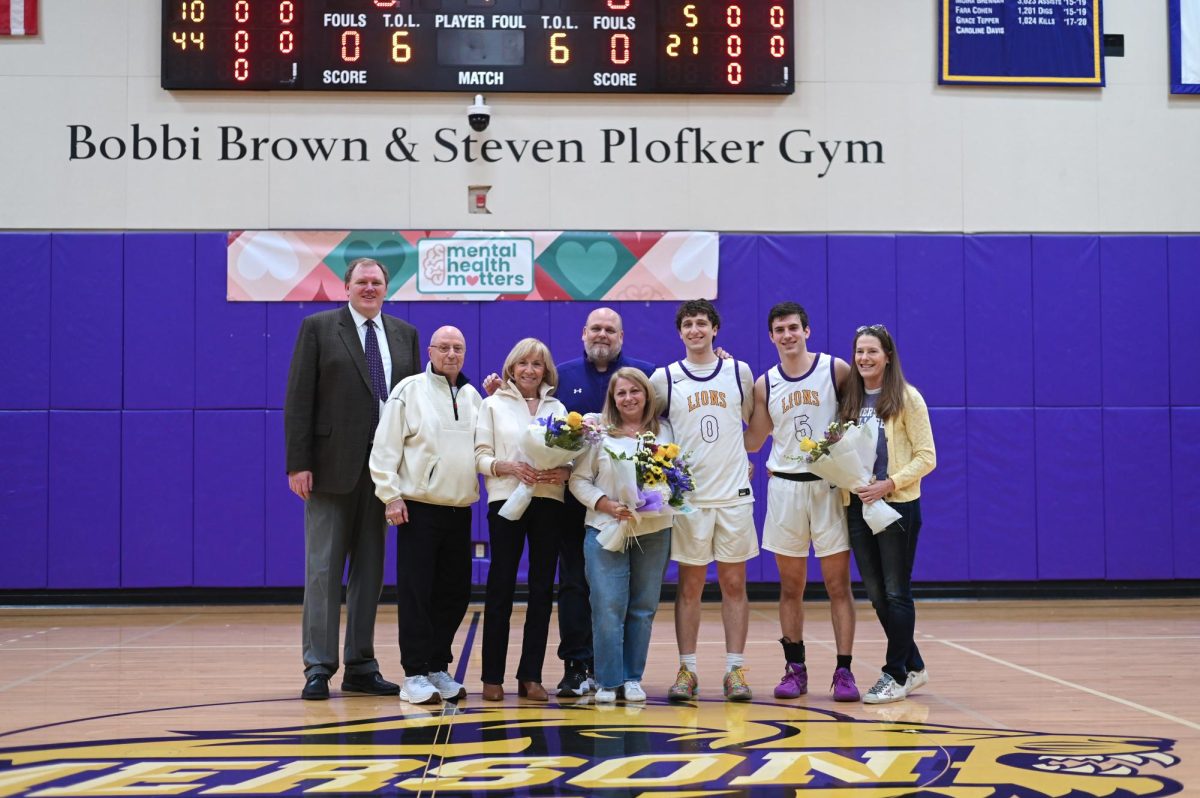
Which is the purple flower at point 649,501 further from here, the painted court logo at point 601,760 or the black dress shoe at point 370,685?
the black dress shoe at point 370,685

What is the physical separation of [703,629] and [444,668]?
2992 millimetres

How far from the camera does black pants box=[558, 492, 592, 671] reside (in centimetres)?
490

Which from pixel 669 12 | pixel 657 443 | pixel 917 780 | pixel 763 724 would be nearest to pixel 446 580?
pixel 657 443

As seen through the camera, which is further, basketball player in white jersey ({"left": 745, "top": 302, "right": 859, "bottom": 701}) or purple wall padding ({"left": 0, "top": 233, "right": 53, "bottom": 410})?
purple wall padding ({"left": 0, "top": 233, "right": 53, "bottom": 410})

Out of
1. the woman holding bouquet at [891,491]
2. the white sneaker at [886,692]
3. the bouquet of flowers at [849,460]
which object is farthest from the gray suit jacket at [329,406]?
the white sneaker at [886,692]

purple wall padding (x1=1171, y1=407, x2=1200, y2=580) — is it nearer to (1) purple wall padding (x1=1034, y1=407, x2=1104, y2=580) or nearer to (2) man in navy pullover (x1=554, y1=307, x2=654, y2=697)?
(1) purple wall padding (x1=1034, y1=407, x2=1104, y2=580)

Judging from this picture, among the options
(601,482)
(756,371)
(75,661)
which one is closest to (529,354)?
(601,482)

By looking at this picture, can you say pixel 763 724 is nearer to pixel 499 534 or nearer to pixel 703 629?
pixel 499 534

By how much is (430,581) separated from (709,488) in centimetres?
127

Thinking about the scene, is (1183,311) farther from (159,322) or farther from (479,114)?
(159,322)

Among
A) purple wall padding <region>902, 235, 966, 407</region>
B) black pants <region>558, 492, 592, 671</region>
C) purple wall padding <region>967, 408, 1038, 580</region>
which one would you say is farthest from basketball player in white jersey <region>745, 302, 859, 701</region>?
purple wall padding <region>967, 408, 1038, 580</region>

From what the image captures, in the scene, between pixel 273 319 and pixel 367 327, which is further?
pixel 273 319

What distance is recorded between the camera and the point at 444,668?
16.0 ft

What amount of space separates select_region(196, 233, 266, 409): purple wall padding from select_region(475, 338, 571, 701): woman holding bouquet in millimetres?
4497
